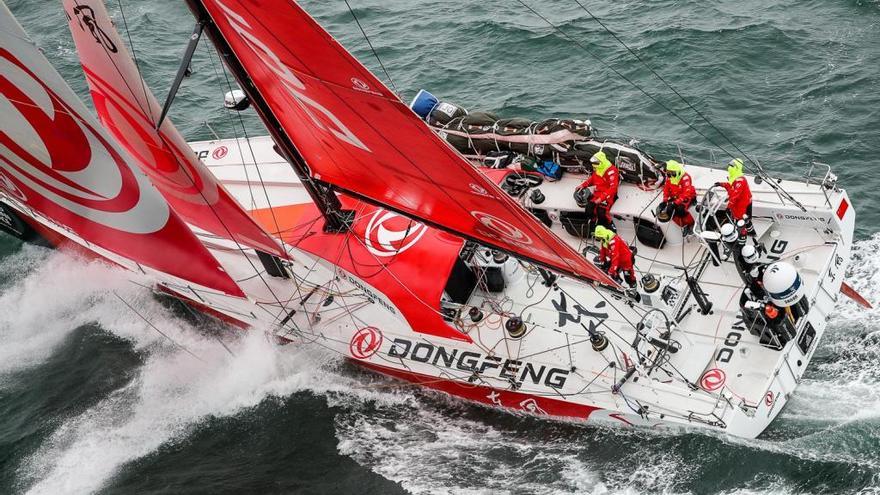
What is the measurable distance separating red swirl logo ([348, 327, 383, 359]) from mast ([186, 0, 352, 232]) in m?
1.55

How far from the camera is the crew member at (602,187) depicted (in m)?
13.4

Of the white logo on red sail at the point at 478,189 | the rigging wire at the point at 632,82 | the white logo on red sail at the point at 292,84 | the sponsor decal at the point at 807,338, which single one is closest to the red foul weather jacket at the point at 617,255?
the sponsor decal at the point at 807,338

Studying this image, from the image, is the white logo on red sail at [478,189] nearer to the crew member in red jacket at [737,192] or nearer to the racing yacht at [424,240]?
the racing yacht at [424,240]

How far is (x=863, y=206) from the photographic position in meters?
15.9

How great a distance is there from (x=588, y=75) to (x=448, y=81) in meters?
3.29

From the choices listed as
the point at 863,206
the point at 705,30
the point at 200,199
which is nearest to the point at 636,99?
the point at 705,30

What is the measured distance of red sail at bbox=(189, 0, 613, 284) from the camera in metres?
9.61

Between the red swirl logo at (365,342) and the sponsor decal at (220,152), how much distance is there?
17.2ft

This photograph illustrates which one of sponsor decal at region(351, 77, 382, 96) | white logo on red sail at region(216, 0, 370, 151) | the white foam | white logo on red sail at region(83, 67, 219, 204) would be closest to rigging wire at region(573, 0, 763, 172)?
white logo on red sail at region(216, 0, 370, 151)

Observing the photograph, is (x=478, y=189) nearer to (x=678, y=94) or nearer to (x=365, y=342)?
(x=365, y=342)

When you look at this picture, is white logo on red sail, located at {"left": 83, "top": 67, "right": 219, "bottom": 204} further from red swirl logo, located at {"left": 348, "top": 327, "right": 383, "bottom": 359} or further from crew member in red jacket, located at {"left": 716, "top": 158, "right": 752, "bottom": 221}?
crew member in red jacket, located at {"left": 716, "top": 158, "right": 752, "bottom": 221}

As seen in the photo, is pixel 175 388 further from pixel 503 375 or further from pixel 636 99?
pixel 636 99

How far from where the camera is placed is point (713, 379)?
11.9m

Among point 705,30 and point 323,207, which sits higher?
point 705,30
